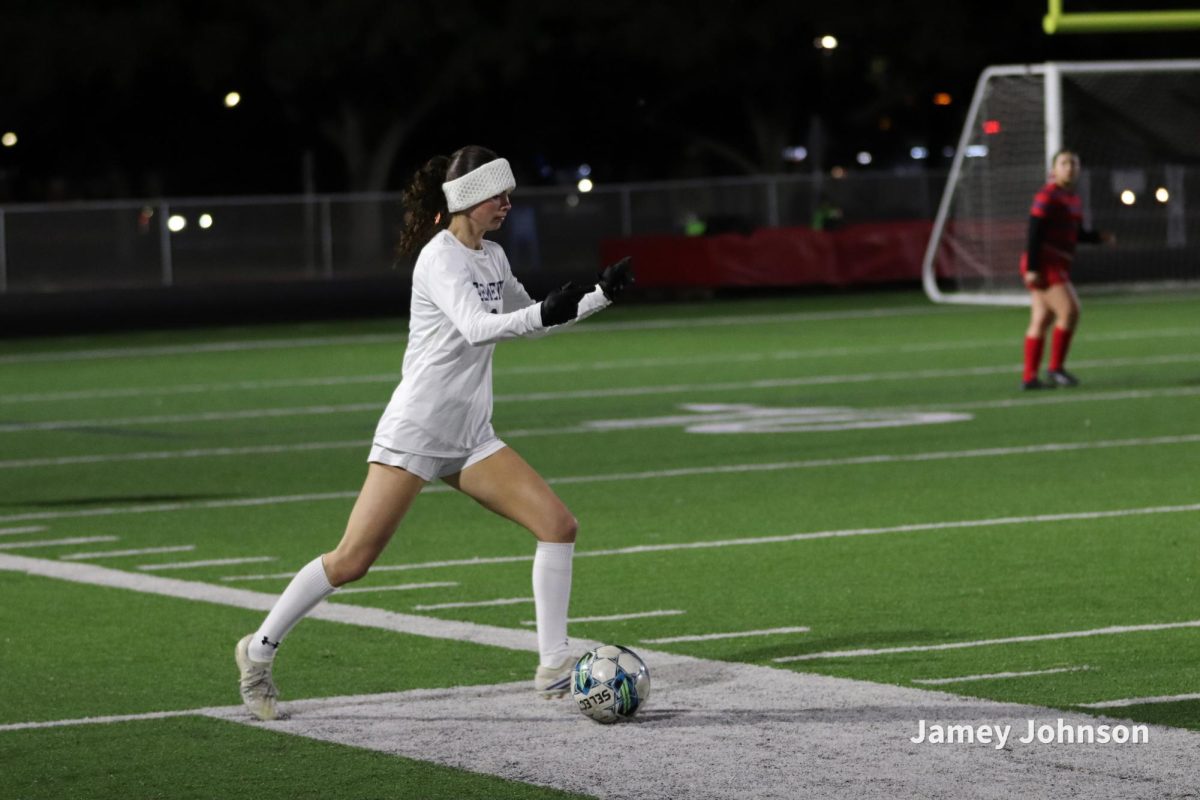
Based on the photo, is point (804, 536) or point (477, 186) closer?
point (477, 186)

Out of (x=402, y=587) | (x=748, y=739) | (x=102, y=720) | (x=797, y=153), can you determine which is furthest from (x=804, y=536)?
(x=797, y=153)

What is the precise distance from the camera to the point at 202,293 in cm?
4294

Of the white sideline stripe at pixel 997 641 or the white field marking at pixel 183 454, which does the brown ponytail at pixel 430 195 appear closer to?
the white sideline stripe at pixel 997 641

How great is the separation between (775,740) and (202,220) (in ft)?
128

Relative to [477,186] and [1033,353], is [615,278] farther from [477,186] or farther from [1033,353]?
[1033,353]

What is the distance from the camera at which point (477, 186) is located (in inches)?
309

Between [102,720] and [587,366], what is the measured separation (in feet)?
53.3

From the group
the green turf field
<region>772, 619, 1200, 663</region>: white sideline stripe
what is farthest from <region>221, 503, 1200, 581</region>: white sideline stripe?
<region>772, 619, 1200, 663</region>: white sideline stripe

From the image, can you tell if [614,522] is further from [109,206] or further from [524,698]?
[109,206]

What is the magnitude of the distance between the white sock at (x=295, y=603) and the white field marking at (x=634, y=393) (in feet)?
31.6

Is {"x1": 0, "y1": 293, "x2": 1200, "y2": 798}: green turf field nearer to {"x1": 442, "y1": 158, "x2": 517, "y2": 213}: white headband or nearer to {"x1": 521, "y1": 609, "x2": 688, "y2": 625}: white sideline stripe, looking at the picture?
{"x1": 521, "y1": 609, "x2": 688, "y2": 625}: white sideline stripe

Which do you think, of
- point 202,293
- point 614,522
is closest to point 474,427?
point 614,522

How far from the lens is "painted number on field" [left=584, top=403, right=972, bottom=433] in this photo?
675 inches

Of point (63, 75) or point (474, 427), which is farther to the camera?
point (63, 75)
